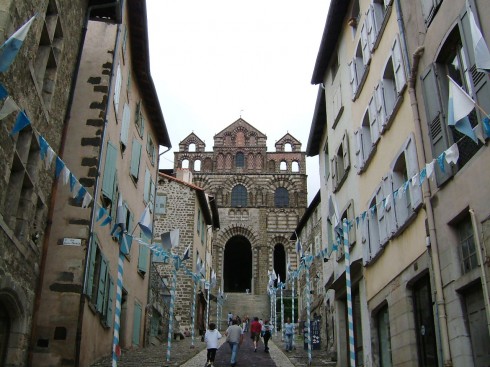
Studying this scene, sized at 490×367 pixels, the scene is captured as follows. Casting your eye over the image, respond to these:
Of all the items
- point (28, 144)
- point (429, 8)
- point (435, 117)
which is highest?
point (429, 8)

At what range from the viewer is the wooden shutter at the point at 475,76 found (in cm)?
746

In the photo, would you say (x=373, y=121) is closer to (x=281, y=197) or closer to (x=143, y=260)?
(x=143, y=260)

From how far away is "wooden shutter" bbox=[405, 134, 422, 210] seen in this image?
9.96m

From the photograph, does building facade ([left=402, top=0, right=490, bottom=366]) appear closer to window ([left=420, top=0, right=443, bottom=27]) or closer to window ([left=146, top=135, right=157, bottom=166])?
window ([left=420, top=0, right=443, bottom=27])

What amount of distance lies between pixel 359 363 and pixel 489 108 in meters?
9.34

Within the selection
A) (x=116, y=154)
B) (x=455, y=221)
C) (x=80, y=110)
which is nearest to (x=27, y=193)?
(x=80, y=110)

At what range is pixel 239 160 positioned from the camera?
2219 inches

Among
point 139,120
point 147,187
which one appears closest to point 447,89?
point 139,120

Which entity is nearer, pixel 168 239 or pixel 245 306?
pixel 168 239

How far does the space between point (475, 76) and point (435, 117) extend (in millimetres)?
1603

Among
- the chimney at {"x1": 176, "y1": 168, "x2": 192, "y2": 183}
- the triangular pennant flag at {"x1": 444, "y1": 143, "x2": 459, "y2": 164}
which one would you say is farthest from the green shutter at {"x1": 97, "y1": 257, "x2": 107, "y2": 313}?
the chimney at {"x1": 176, "y1": 168, "x2": 192, "y2": 183}

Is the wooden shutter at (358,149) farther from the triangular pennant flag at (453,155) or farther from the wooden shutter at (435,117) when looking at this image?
the triangular pennant flag at (453,155)

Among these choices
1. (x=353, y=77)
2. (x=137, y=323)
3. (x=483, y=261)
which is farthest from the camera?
(x=137, y=323)

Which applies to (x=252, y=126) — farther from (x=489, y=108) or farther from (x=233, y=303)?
(x=489, y=108)
